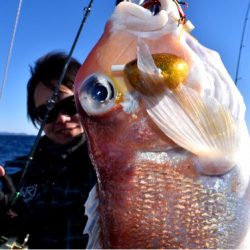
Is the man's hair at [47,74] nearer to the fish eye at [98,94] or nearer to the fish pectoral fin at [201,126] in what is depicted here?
the fish eye at [98,94]

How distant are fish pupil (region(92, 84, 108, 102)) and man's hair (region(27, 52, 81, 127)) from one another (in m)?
1.77

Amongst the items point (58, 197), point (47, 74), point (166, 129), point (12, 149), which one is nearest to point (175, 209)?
point (166, 129)

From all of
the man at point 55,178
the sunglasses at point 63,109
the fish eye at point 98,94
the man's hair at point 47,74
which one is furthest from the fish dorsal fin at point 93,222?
the man's hair at point 47,74

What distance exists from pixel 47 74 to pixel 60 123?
0.52 metres

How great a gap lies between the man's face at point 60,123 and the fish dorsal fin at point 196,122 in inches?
62.7

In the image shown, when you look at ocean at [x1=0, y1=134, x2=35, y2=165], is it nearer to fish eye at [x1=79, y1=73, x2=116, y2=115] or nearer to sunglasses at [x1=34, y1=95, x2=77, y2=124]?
sunglasses at [x1=34, y1=95, x2=77, y2=124]

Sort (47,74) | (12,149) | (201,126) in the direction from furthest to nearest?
(12,149) → (47,74) → (201,126)

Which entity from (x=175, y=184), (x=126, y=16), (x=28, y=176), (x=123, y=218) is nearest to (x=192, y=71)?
(x=126, y=16)

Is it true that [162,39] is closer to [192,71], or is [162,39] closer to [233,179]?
[192,71]

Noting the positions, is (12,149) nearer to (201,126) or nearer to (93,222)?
(93,222)

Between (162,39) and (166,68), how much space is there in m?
0.13

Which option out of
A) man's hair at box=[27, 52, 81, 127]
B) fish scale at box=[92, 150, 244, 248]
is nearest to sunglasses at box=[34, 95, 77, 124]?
man's hair at box=[27, 52, 81, 127]

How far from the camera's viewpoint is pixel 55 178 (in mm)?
3406

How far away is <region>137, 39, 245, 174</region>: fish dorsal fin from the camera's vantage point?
1.73m
